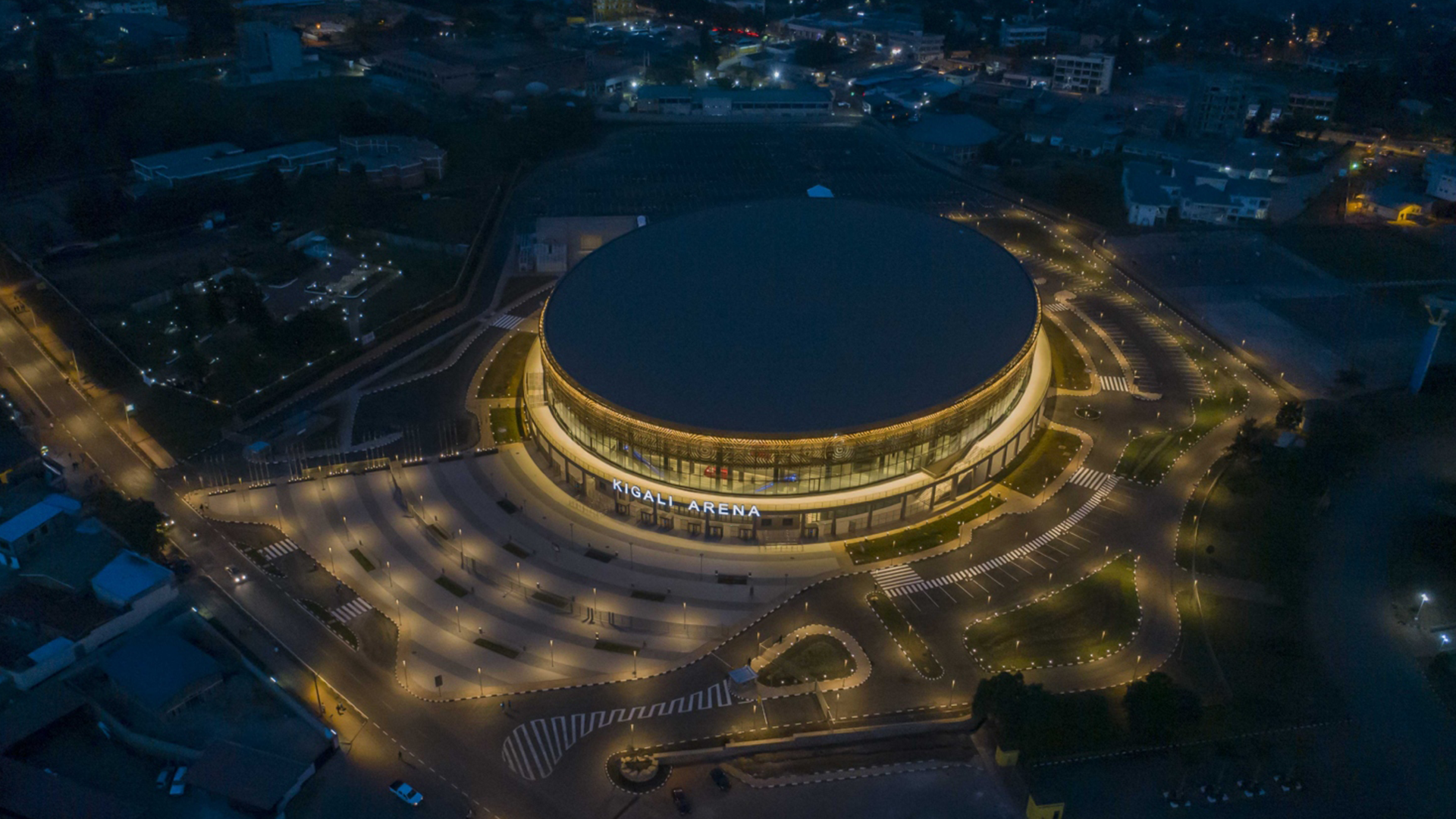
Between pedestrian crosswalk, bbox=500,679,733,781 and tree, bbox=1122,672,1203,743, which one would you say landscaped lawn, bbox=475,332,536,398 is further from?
tree, bbox=1122,672,1203,743

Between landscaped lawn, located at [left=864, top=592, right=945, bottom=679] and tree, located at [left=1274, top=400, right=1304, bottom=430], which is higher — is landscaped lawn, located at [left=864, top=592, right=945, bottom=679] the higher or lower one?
the lower one

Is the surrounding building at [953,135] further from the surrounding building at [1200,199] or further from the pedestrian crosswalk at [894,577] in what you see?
the pedestrian crosswalk at [894,577]

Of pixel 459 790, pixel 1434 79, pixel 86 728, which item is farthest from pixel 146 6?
pixel 1434 79

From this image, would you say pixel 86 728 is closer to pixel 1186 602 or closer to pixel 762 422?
pixel 762 422

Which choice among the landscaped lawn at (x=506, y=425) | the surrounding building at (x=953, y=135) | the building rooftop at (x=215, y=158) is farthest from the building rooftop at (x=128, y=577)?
the surrounding building at (x=953, y=135)

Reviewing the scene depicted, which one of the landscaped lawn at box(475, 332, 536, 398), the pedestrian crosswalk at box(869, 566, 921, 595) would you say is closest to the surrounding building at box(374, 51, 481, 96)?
the landscaped lawn at box(475, 332, 536, 398)

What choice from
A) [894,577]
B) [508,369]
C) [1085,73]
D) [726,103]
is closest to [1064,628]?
[894,577]

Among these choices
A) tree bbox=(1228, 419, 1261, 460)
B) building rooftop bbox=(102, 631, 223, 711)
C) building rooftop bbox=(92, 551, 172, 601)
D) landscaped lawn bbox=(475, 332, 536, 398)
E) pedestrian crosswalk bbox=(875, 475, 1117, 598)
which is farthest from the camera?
landscaped lawn bbox=(475, 332, 536, 398)

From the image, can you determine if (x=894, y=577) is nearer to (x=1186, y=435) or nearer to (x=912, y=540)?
(x=912, y=540)
